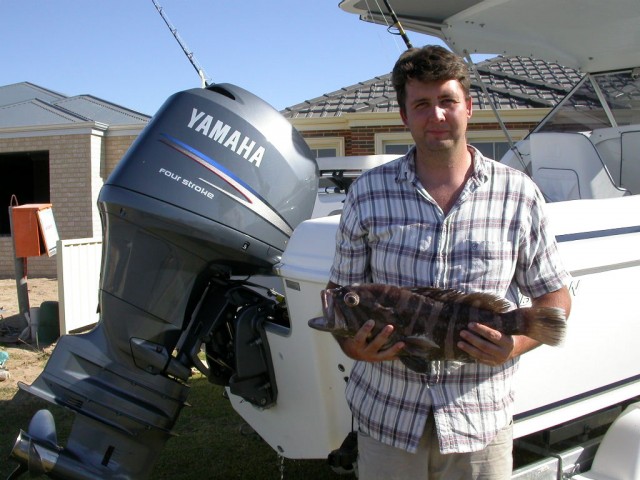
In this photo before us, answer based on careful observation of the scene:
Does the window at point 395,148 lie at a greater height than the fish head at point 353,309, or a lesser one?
greater

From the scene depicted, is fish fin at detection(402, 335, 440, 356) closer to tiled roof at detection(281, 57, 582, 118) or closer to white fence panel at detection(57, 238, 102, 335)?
white fence panel at detection(57, 238, 102, 335)

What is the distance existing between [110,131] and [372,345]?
12.3m

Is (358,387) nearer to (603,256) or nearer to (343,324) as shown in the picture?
(343,324)

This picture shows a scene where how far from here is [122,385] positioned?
2.76m

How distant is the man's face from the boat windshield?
3.43 m

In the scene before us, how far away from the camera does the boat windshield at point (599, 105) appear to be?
479cm

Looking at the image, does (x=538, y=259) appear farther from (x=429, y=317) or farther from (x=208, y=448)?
(x=208, y=448)

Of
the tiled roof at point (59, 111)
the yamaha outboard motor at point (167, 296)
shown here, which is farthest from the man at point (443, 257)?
the tiled roof at point (59, 111)

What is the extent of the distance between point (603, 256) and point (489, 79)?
7.64 meters

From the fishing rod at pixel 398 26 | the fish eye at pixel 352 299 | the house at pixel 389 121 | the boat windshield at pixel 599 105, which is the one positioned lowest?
the fish eye at pixel 352 299

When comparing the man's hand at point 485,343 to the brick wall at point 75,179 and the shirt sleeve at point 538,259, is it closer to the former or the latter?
the shirt sleeve at point 538,259

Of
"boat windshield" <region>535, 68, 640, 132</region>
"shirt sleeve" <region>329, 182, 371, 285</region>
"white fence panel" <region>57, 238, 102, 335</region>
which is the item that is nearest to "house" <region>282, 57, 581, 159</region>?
"boat windshield" <region>535, 68, 640, 132</region>

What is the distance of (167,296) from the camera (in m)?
2.79

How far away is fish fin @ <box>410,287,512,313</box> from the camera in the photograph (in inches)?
65.9
